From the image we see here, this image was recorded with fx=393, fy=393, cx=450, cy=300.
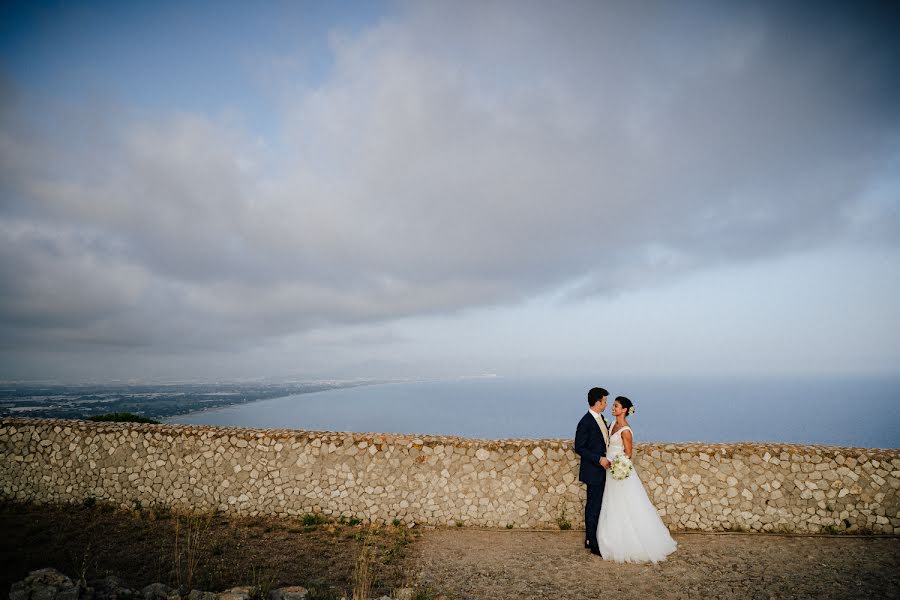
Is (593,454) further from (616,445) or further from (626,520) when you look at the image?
(626,520)

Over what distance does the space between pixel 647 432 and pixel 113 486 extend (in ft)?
494

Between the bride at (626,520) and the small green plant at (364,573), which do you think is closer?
the small green plant at (364,573)

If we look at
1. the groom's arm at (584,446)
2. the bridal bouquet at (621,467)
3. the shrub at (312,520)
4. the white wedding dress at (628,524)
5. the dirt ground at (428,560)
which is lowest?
the shrub at (312,520)

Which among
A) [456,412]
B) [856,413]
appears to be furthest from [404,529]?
[856,413]

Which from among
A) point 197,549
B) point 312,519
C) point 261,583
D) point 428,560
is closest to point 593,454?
point 428,560

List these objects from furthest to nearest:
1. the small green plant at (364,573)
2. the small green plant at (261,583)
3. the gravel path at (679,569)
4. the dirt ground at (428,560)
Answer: the dirt ground at (428,560)
the gravel path at (679,569)
the small green plant at (364,573)
the small green plant at (261,583)

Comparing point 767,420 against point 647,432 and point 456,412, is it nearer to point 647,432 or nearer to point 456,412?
point 647,432

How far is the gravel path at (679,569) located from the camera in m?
5.96

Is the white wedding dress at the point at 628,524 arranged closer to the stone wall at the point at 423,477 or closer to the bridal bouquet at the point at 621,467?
the bridal bouquet at the point at 621,467

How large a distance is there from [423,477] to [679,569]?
5146 millimetres

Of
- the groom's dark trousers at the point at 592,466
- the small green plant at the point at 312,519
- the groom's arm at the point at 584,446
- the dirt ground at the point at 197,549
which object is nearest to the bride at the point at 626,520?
the groom's dark trousers at the point at 592,466

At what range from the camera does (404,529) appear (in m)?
8.75

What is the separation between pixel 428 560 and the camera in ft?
23.8

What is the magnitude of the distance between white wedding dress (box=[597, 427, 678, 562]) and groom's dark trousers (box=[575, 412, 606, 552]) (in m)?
0.14
